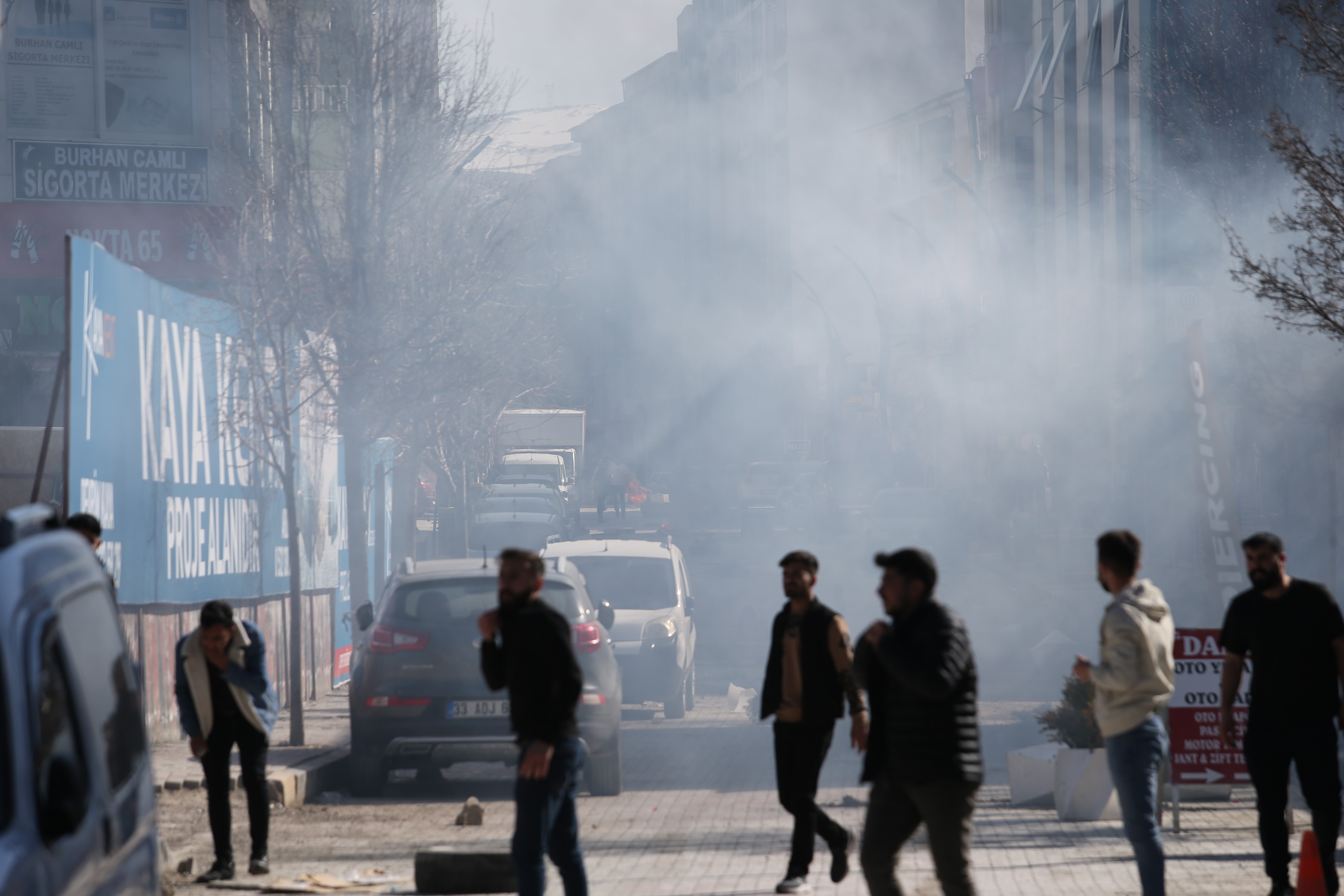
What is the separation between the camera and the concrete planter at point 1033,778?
9969 millimetres

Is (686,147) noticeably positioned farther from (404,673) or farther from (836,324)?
(404,673)

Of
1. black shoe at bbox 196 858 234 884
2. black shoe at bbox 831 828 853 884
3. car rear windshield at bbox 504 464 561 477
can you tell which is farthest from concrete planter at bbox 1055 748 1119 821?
car rear windshield at bbox 504 464 561 477

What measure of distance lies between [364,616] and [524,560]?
19.4ft

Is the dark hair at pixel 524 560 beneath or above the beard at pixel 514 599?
above

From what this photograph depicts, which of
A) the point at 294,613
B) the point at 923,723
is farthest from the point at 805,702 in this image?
the point at 294,613

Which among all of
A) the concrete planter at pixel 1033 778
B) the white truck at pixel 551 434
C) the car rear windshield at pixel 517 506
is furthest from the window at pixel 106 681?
the white truck at pixel 551 434

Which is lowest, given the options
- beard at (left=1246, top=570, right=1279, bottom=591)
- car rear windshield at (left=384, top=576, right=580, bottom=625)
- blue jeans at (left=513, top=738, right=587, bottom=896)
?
blue jeans at (left=513, top=738, right=587, bottom=896)

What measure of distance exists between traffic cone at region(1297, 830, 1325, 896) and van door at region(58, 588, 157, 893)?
14.3 feet

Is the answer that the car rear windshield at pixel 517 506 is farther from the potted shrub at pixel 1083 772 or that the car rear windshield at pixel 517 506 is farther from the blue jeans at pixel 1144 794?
the blue jeans at pixel 1144 794

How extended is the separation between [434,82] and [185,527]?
23.3 feet

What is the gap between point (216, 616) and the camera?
710 centimetres

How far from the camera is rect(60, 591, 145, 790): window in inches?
134

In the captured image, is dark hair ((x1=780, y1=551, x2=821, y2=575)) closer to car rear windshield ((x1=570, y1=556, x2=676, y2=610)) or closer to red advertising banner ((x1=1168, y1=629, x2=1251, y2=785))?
red advertising banner ((x1=1168, y1=629, x2=1251, y2=785))

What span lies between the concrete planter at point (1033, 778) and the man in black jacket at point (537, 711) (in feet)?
17.5
